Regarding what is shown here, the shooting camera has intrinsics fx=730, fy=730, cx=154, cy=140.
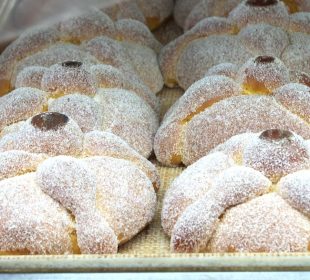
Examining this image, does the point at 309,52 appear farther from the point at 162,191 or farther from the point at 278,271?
the point at 278,271

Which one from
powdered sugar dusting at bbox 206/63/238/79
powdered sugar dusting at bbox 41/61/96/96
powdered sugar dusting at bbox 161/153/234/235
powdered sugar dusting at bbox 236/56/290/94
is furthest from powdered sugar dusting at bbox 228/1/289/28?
powdered sugar dusting at bbox 161/153/234/235

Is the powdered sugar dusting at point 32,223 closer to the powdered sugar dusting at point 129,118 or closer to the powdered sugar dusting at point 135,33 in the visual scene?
the powdered sugar dusting at point 129,118

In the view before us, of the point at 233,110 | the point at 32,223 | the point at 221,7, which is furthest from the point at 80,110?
the point at 221,7

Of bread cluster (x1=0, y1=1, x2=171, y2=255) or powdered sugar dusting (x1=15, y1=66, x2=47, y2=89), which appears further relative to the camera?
powdered sugar dusting (x1=15, y1=66, x2=47, y2=89)

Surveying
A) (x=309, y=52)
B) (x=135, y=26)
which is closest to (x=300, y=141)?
(x=309, y=52)

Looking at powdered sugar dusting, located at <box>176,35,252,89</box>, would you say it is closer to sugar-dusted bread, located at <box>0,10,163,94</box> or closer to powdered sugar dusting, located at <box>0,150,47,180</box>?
sugar-dusted bread, located at <box>0,10,163,94</box>

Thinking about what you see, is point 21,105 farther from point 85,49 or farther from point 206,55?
point 206,55
